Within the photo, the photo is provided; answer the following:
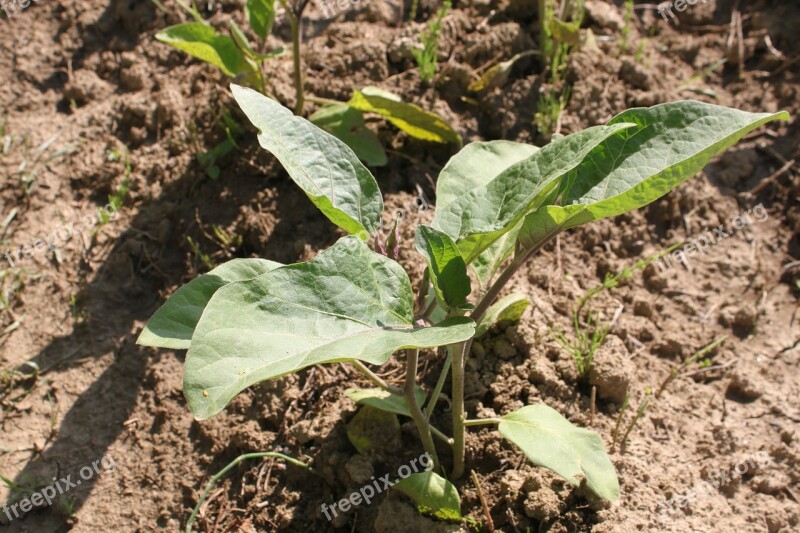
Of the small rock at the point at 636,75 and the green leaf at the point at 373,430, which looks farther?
the small rock at the point at 636,75

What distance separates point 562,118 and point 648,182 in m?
1.51

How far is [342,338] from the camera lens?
64.9 inches

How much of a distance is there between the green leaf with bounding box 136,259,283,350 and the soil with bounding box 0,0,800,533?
2.13 ft

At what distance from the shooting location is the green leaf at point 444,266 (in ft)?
5.94

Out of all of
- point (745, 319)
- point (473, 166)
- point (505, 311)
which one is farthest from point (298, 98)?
point (745, 319)

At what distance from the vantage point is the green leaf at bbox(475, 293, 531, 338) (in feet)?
7.82

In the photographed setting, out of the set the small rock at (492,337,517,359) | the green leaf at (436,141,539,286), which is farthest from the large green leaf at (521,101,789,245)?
the small rock at (492,337,517,359)

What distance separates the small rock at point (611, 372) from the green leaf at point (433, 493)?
0.68 m

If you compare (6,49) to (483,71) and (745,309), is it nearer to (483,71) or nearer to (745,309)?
(483,71)

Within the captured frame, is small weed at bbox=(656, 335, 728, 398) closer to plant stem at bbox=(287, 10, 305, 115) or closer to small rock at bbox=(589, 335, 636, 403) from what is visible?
small rock at bbox=(589, 335, 636, 403)

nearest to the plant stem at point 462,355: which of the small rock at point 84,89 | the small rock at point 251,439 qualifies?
the small rock at point 251,439

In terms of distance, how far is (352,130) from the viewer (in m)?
3.06

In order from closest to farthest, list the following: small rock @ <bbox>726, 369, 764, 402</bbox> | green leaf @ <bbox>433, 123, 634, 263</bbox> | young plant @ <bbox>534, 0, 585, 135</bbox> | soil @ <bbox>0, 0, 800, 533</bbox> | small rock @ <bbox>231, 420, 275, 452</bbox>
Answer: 1. green leaf @ <bbox>433, 123, 634, 263</bbox>
2. soil @ <bbox>0, 0, 800, 533</bbox>
3. small rock @ <bbox>231, 420, 275, 452</bbox>
4. small rock @ <bbox>726, 369, 764, 402</bbox>
5. young plant @ <bbox>534, 0, 585, 135</bbox>

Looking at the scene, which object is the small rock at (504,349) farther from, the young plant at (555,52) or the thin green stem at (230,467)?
the young plant at (555,52)
